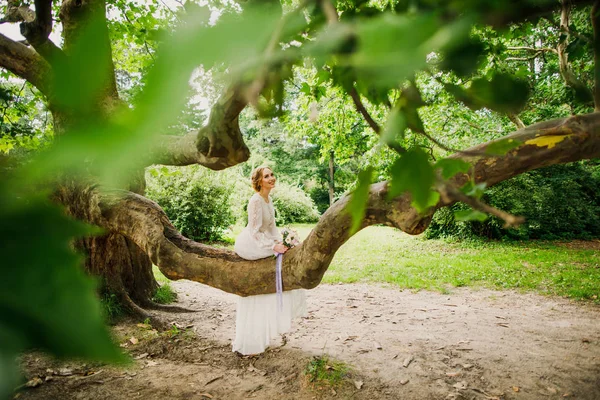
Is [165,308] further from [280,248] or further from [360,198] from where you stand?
[360,198]

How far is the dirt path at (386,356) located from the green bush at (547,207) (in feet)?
20.1

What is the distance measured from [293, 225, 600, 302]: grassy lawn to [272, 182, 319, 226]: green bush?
10.2 m

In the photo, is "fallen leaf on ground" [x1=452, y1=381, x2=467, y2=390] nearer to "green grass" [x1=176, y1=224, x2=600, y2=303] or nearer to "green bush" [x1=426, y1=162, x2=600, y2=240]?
"green grass" [x1=176, y1=224, x2=600, y2=303]

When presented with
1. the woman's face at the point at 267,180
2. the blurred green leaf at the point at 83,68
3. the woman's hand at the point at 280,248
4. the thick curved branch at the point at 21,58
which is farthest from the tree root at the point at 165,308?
the blurred green leaf at the point at 83,68

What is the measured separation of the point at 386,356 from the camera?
14.0 feet

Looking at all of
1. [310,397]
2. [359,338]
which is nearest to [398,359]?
A: [359,338]

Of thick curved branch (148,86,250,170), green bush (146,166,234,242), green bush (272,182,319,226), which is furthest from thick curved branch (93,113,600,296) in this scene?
green bush (272,182,319,226)

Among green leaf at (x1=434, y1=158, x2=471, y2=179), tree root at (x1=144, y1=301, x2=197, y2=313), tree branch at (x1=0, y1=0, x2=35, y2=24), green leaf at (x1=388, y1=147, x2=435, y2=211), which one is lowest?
tree root at (x1=144, y1=301, x2=197, y2=313)

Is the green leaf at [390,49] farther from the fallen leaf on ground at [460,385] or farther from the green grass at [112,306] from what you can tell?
the green grass at [112,306]

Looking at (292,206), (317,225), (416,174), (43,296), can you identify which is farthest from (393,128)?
(292,206)

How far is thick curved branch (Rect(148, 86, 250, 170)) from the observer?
7.62ft

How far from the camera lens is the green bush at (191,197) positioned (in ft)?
41.9

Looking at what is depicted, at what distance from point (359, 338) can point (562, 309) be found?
12.6 feet

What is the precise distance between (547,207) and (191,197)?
12420 mm
